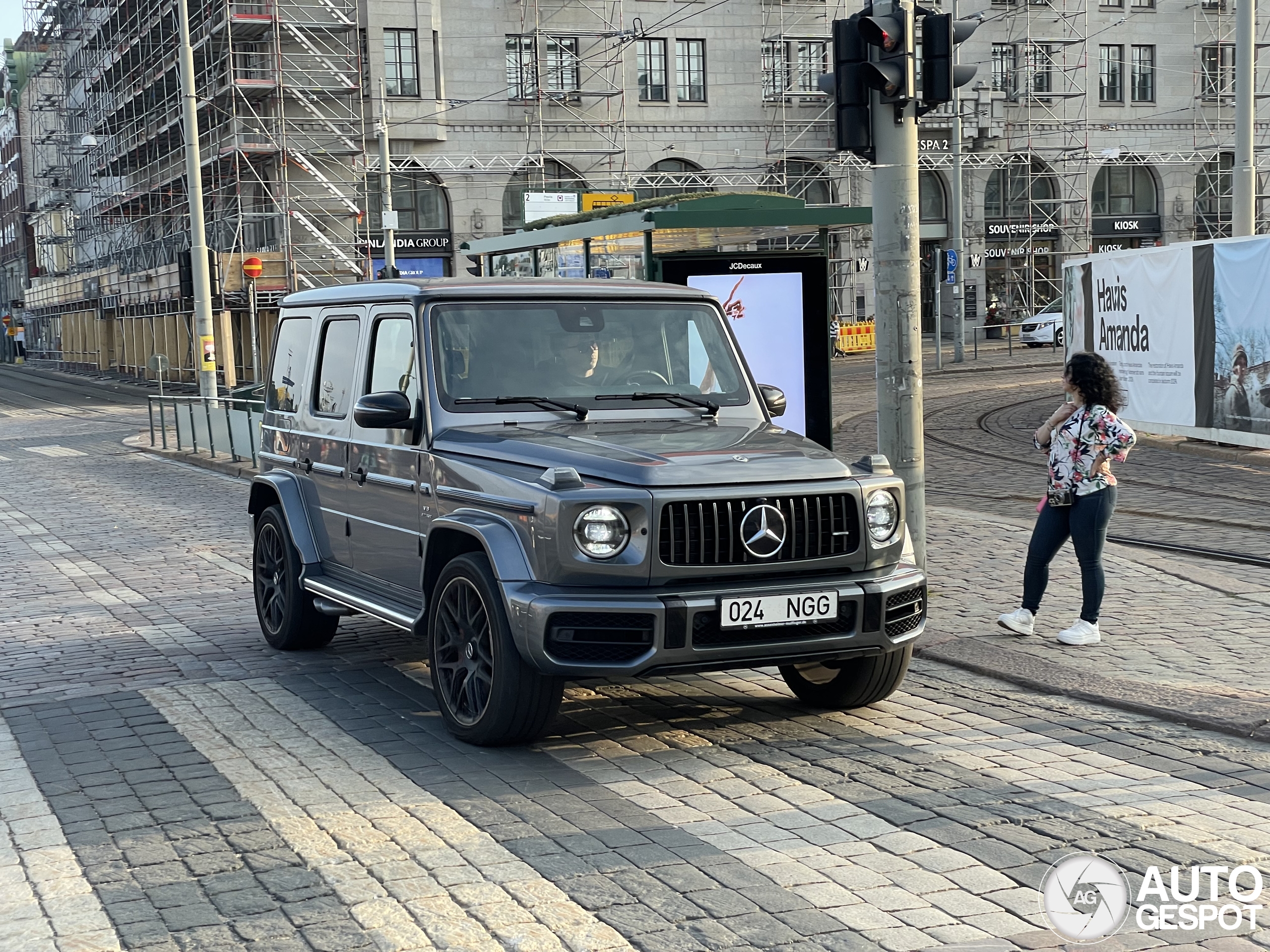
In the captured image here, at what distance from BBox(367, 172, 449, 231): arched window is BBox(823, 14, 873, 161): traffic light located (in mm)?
40389

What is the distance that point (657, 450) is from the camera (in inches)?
244

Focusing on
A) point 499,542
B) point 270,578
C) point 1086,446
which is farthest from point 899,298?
point 270,578

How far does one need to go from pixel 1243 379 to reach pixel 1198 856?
13060 millimetres

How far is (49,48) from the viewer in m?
72.4

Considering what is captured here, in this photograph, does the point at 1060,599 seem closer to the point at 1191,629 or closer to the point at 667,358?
the point at 1191,629

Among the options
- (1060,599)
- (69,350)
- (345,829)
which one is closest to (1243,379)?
(1060,599)

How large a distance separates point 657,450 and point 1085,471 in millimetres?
2882

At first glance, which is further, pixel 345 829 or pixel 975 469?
pixel 975 469

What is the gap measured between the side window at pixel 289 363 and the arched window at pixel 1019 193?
49.2 m

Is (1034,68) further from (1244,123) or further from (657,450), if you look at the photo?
(657,450)

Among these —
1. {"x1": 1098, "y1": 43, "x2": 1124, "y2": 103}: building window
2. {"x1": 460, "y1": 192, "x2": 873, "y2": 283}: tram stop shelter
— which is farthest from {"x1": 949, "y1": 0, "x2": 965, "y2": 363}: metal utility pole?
{"x1": 460, "y1": 192, "x2": 873, "y2": 283}: tram stop shelter

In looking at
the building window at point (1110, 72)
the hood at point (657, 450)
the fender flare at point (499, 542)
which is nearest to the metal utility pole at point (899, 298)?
the hood at point (657, 450)

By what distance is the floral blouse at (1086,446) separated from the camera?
26.2ft

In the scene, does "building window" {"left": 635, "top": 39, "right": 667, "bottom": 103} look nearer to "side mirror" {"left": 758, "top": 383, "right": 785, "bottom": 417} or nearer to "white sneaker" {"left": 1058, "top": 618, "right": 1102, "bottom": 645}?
"white sneaker" {"left": 1058, "top": 618, "right": 1102, "bottom": 645}
